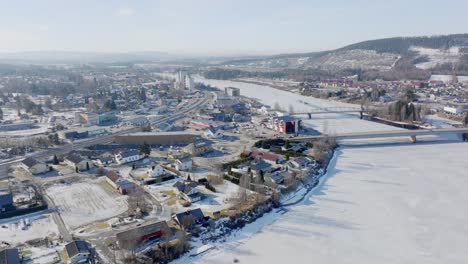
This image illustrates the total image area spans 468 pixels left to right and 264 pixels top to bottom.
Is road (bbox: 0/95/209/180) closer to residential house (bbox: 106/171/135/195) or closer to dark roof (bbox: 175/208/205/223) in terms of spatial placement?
residential house (bbox: 106/171/135/195)

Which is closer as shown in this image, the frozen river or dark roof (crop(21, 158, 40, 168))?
the frozen river

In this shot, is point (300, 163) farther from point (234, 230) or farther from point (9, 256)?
point (9, 256)

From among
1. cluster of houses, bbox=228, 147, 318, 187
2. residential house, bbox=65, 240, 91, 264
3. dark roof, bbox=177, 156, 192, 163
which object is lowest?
residential house, bbox=65, 240, 91, 264

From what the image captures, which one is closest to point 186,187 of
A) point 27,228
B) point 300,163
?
point 27,228

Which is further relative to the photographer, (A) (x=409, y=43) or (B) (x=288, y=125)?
(A) (x=409, y=43)

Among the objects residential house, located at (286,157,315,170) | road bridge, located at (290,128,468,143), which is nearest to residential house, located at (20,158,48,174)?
residential house, located at (286,157,315,170)

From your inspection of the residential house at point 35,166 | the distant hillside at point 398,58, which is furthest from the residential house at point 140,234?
the distant hillside at point 398,58

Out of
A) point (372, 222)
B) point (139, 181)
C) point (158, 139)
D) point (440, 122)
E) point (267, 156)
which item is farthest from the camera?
point (440, 122)
